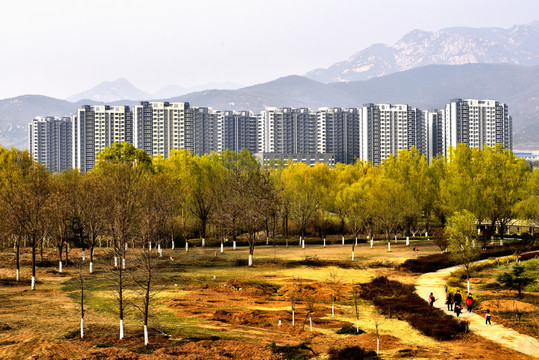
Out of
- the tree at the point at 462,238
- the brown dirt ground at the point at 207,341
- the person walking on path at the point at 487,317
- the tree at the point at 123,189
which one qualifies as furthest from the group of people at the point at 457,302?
the tree at the point at 123,189

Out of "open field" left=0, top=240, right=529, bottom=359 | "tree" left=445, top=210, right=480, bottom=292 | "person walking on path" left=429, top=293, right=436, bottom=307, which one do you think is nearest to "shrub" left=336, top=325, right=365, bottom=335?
"open field" left=0, top=240, right=529, bottom=359

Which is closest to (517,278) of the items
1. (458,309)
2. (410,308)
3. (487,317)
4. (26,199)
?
(458,309)

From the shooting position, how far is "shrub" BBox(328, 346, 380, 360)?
27133mm

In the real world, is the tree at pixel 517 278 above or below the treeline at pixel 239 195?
below

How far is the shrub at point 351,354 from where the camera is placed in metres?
27.1

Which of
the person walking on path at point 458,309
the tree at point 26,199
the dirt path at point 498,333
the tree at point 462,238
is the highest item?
the tree at point 26,199

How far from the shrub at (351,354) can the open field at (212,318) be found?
1.58ft

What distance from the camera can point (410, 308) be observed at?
3888 centimetres

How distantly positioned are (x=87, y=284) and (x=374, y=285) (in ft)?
81.2

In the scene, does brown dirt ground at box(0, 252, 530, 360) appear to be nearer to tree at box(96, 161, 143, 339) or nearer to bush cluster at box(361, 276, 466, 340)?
bush cluster at box(361, 276, 466, 340)

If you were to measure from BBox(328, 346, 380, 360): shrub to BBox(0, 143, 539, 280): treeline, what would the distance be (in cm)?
3245

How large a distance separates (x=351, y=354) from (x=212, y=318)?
11377 millimetres

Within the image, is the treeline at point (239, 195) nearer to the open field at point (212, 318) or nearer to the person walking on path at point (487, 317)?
the open field at point (212, 318)

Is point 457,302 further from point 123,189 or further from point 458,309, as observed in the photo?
point 123,189
